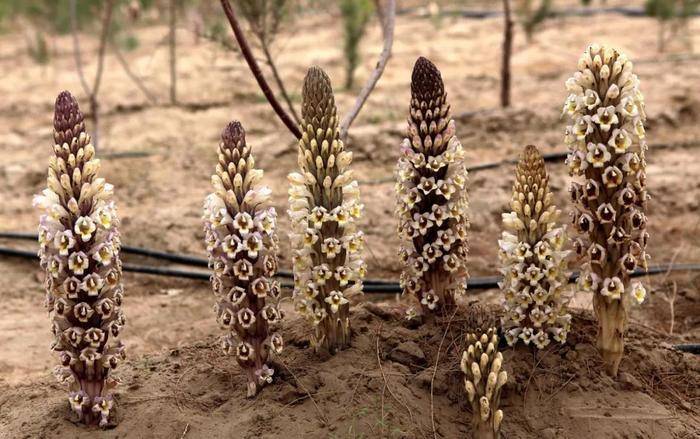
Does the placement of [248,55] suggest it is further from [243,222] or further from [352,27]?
[352,27]

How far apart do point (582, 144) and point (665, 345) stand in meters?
1.36

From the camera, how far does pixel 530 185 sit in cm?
379

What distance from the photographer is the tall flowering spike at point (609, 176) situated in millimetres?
3660

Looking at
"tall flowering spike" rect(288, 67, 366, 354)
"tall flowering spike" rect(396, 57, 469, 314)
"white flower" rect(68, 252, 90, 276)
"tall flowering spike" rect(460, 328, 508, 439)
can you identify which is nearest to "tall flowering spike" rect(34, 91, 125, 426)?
"white flower" rect(68, 252, 90, 276)

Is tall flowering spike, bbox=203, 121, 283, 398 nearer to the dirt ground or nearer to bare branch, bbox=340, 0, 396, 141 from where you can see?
the dirt ground

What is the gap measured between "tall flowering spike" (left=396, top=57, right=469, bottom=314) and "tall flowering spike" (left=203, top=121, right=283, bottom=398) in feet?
2.46

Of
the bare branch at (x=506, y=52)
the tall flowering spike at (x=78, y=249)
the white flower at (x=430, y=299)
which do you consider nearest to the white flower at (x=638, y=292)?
the white flower at (x=430, y=299)

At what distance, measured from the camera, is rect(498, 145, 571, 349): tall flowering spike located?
3787 mm

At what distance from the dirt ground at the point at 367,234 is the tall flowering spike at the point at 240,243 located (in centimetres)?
38

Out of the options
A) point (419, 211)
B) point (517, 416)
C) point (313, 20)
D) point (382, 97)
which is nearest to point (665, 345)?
point (517, 416)

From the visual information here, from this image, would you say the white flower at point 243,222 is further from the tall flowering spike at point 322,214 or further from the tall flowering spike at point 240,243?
the tall flowering spike at point 322,214

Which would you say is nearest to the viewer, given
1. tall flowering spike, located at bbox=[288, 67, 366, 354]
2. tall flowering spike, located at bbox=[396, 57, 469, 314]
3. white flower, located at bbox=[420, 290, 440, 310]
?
tall flowering spike, located at bbox=[288, 67, 366, 354]

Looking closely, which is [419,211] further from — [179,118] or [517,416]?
[179,118]

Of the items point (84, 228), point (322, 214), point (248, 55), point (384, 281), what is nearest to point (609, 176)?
point (322, 214)
